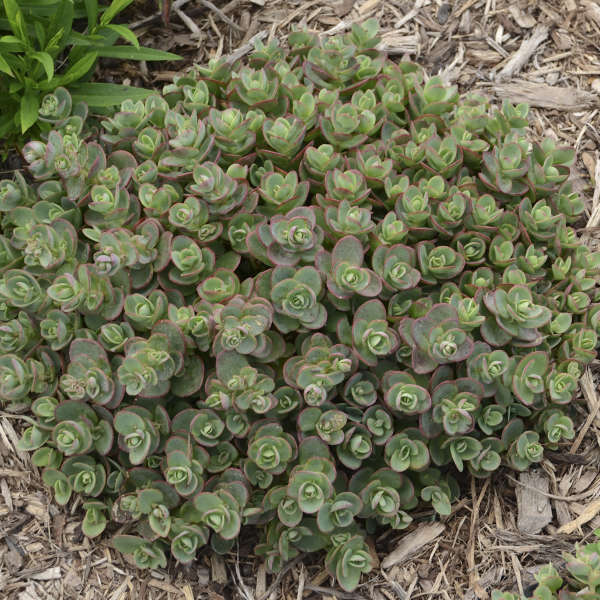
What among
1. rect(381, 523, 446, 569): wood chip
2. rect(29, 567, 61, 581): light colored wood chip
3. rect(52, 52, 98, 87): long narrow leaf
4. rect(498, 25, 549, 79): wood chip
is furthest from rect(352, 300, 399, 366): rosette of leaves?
rect(498, 25, 549, 79): wood chip

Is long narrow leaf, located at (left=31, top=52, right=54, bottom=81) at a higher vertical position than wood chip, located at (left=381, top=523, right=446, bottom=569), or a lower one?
higher

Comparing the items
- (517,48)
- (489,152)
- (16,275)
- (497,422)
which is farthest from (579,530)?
(517,48)

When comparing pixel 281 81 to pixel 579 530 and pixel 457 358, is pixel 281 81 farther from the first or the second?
pixel 579 530

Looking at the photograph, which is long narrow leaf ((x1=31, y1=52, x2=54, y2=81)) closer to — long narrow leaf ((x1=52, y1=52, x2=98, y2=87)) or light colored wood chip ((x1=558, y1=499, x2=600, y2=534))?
long narrow leaf ((x1=52, y1=52, x2=98, y2=87))

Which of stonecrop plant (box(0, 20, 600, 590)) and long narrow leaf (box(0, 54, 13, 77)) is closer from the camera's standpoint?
stonecrop plant (box(0, 20, 600, 590))

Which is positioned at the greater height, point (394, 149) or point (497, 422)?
point (394, 149)

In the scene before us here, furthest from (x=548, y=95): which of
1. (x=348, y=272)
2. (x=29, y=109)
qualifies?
(x=29, y=109)

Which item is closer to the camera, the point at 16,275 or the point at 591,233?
the point at 16,275
